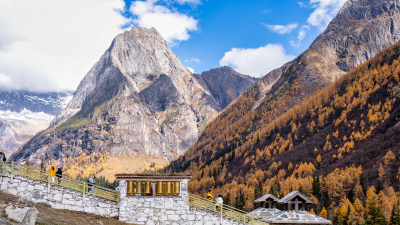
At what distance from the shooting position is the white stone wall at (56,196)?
32688mm

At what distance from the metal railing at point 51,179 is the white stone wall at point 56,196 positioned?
36cm

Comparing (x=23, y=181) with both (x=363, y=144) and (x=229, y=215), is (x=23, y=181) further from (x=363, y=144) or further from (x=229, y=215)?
(x=363, y=144)

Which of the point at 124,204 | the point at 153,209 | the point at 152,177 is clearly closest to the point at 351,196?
the point at 153,209

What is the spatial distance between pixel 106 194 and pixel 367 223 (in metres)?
70.9

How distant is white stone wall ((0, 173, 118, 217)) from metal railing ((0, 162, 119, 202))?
1.20ft

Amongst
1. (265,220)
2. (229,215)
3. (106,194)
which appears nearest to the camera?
(106,194)

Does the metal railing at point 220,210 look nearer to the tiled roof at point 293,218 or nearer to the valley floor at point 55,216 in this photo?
the tiled roof at point 293,218

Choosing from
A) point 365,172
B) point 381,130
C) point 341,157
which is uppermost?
point 381,130

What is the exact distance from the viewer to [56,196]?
110 ft

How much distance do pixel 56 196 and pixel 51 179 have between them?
1.72 m

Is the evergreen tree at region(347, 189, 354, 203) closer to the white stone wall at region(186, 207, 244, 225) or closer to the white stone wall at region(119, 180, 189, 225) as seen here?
the white stone wall at region(186, 207, 244, 225)

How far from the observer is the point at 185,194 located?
3638 centimetres

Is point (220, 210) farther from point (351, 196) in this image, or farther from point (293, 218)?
point (351, 196)

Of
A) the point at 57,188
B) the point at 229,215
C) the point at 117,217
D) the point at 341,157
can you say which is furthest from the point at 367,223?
the point at 341,157
